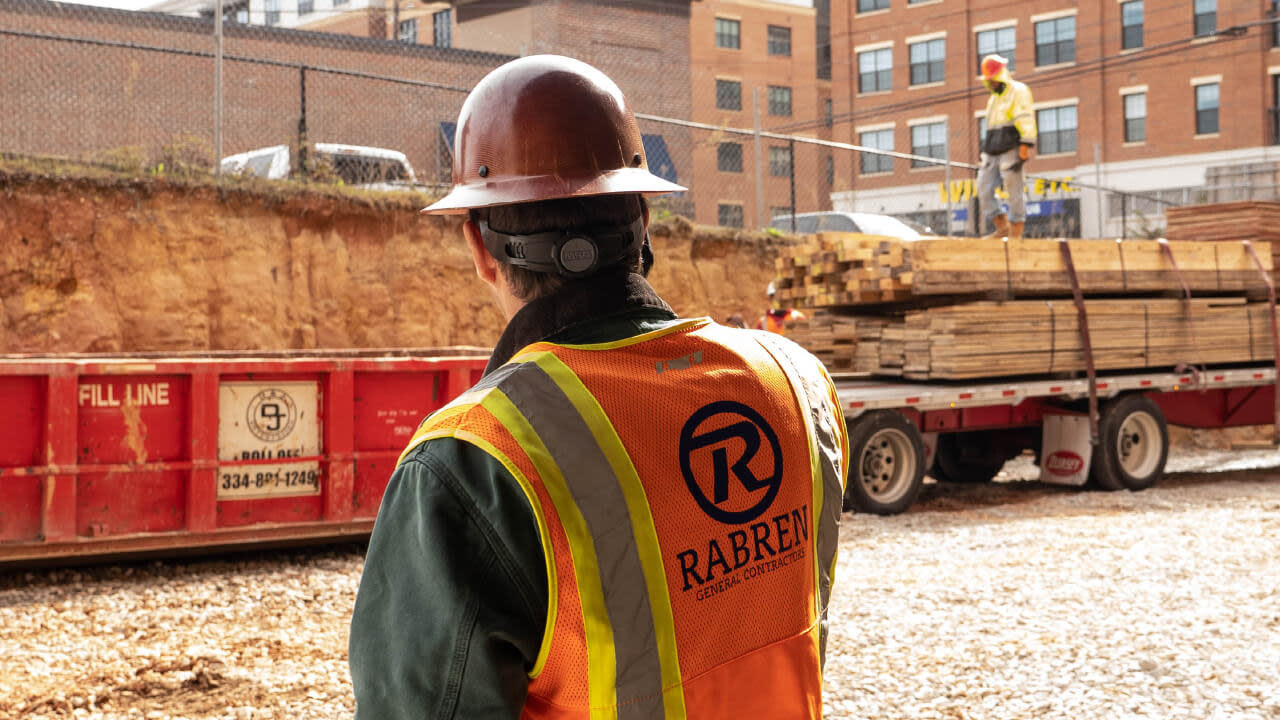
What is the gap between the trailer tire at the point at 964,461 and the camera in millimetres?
13789

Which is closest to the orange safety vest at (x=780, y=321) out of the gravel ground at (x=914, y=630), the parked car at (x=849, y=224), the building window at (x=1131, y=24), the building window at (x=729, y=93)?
the gravel ground at (x=914, y=630)

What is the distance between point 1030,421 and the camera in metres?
13.1

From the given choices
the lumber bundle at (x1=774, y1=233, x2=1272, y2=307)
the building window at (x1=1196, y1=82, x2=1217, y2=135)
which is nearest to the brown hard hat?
the lumber bundle at (x1=774, y1=233, x2=1272, y2=307)

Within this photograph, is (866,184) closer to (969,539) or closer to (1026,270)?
(1026,270)

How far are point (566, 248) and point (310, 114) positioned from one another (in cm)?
1893

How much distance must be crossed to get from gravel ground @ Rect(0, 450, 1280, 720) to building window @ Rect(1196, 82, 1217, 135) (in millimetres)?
38419

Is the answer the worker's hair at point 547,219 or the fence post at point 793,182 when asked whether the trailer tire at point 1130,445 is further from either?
the worker's hair at point 547,219

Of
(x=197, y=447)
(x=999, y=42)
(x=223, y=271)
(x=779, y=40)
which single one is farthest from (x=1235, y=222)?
(x=779, y=40)

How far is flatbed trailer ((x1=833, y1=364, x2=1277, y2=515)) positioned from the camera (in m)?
11.2

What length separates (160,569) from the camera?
8.29 metres

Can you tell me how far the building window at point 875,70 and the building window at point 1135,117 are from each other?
10.4 metres

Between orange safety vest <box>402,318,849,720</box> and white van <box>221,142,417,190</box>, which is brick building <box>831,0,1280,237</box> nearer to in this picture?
white van <box>221,142,417,190</box>

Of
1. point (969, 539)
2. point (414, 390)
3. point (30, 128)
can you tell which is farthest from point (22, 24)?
point (969, 539)

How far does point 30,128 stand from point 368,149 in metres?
5.39
